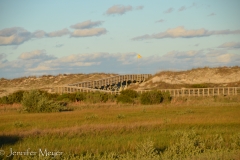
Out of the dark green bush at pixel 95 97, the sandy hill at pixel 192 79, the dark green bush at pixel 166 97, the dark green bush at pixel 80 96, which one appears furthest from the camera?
the sandy hill at pixel 192 79

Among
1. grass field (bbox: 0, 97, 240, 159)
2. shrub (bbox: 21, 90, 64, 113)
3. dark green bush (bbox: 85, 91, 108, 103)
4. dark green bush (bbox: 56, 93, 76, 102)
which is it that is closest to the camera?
grass field (bbox: 0, 97, 240, 159)

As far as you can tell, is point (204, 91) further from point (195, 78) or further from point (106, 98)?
point (195, 78)

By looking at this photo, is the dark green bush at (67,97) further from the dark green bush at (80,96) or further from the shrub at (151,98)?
the shrub at (151,98)

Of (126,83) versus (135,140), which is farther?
(126,83)

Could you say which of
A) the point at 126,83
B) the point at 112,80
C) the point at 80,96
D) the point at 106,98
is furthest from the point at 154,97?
A: the point at 126,83

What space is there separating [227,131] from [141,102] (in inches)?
942

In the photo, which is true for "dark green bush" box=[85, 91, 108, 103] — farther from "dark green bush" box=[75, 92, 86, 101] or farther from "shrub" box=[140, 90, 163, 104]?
"shrub" box=[140, 90, 163, 104]

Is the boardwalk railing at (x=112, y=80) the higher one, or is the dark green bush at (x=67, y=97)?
the boardwalk railing at (x=112, y=80)

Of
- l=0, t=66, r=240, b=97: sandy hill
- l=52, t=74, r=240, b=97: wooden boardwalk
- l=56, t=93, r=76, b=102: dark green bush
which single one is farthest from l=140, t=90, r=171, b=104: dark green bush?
l=0, t=66, r=240, b=97: sandy hill

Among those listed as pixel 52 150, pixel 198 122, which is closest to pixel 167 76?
pixel 198 122

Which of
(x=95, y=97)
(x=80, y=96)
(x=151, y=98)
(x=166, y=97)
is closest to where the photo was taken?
(x=151, y=98)

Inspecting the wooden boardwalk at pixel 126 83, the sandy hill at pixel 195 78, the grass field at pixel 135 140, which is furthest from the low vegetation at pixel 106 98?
the sandy hill at pixel 195 78

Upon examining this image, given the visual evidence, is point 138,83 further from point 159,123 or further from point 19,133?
point 19,133

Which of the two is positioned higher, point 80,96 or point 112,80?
point 112,80
